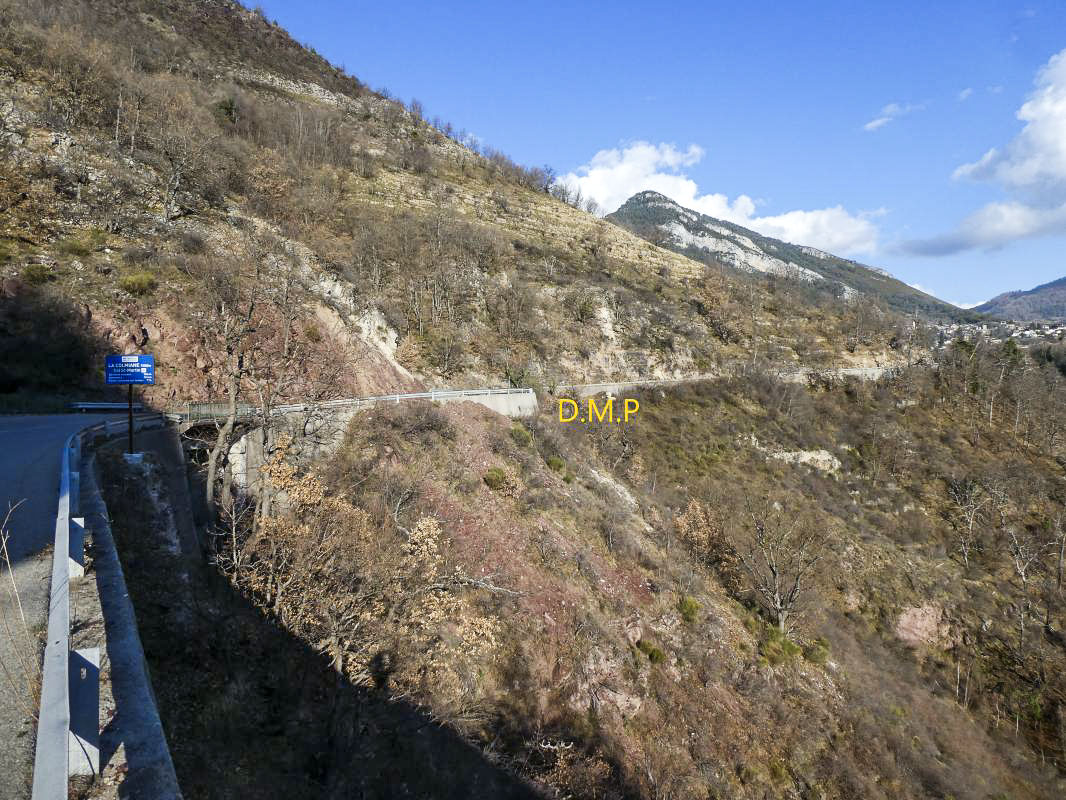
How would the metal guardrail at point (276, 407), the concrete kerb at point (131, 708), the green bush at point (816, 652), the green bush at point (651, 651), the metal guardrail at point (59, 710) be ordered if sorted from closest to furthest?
the metal guardrail at point (59, 710)
the concrete kerb at point (131, 708)
the metal guardrail at point (276, 407)
the green bush at point (651, 651)
the green bush at point (816, 652)

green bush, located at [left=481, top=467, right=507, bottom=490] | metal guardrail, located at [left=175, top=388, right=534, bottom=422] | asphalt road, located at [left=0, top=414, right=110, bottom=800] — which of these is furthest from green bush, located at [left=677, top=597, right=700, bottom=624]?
asphalt road, located at [left=0, top=414, right=110, bottom=800]

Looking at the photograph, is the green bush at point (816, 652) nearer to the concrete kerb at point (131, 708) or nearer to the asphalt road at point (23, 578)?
the concrete kerb at point (131, 708)

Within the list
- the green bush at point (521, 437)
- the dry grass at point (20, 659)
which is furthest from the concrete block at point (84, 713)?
the green bush at point (521, 437)

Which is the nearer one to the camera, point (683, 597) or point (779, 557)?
point (683, 597)

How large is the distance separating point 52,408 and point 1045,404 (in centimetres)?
9926

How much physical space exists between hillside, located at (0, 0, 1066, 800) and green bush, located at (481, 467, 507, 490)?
0.48 ft

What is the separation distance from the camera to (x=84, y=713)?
4.13 m

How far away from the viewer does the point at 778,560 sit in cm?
3122

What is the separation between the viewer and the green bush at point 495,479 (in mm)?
24025

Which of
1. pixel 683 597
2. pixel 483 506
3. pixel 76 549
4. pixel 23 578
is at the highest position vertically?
pixel 76 549

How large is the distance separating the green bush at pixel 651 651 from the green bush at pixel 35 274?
101 ft

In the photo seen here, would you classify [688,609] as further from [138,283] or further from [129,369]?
[138,283]

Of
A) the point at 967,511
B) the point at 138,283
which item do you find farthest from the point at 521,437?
the point at 967,511

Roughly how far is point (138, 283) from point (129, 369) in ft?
52.7
